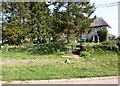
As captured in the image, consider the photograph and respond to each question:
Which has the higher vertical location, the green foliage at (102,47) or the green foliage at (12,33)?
the green foliage at (12,33)

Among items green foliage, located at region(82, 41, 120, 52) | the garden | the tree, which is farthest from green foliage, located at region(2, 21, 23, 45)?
green foliage, located at region(82, 41, 120, 52)

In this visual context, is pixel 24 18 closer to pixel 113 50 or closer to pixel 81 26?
pixel 81 26

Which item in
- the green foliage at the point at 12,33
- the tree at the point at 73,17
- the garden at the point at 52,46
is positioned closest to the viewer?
the garden at the point at 52,46

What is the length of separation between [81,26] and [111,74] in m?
16.3

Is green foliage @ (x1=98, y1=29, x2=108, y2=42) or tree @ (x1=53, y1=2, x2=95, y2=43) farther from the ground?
tree @ (x1=53, y1=2, x2=95, y2=43)

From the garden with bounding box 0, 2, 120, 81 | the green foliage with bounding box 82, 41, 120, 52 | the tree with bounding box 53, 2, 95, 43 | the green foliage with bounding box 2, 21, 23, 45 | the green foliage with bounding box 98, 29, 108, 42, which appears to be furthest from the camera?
the green foliage with bounding box 98, 29, 108, 42

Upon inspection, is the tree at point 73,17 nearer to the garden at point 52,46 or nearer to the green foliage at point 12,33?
the garden at point 52,46

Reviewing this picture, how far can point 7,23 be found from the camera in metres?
35.8

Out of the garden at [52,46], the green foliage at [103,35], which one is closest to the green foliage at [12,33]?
the garden at [52,46]

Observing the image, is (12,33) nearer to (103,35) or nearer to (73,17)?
(73,17)

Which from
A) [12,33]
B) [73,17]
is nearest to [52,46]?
[73,17]

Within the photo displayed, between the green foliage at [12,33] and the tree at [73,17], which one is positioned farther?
the green foliage at [12,33]

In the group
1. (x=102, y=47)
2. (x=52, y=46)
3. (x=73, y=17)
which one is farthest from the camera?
(x=73, y=17)

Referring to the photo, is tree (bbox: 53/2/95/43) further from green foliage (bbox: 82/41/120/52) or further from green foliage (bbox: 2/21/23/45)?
green foliage (bbox: 2/21/23/45)
